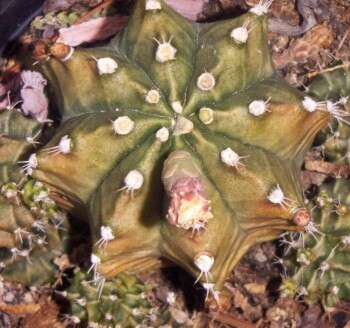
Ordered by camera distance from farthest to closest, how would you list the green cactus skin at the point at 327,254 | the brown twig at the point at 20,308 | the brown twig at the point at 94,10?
the brown twig at the point at 94,10 < the brown twig at the point at 20,308 < the green cactus skin at the point at 327,254

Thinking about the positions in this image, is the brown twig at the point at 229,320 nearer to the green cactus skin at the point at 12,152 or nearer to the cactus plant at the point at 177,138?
the cactus plant at the point at 177,138

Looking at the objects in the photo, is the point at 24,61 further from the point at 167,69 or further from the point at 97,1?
the point at 167,69

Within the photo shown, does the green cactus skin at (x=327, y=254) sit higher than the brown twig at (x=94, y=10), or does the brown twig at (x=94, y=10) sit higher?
the brown twig at (x=94, y=10)

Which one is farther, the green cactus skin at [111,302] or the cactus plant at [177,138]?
the green cactus skin at [111,302]

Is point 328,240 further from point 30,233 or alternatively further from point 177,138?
point 30,233

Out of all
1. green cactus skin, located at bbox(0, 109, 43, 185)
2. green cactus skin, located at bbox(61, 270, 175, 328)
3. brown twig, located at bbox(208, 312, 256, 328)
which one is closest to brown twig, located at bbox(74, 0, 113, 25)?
green cactus skin, located at bbox(0, 109, 43, 185)

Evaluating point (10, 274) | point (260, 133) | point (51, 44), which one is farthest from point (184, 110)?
point (10, 274)

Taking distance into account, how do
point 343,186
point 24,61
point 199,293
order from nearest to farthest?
1. point 343,186
2. point 199,293
3. point 24,61

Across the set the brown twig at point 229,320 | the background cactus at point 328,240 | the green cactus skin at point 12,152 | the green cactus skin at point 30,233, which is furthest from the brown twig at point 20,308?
the background cactus at point 328,240

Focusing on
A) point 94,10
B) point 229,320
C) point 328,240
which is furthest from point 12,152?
point 328,240
